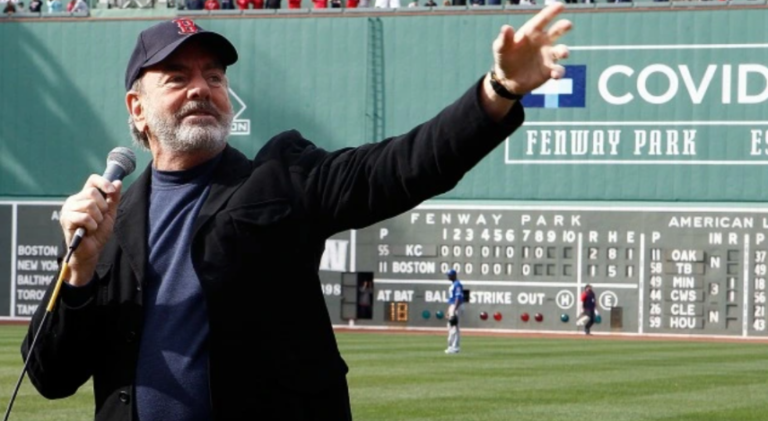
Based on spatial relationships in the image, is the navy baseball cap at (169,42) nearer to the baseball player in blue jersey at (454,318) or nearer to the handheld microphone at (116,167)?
the handheld microphone at (116,167)

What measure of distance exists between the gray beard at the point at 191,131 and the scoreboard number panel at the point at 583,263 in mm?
32866

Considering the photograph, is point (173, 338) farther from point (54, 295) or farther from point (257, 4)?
point (257, 4)

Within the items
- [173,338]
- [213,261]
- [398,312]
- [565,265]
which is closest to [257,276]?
[213,261]

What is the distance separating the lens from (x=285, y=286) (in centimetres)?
454

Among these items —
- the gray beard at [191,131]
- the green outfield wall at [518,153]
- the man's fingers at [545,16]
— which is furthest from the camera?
the green outfield wall at [518,153]

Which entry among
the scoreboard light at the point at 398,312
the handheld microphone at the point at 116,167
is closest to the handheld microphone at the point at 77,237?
the handheld microphone at the point at 116,167

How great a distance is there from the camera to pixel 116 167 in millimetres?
5004

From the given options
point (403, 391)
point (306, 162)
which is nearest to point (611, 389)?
point (403, 391)

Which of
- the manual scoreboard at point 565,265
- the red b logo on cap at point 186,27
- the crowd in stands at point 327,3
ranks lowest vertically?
the manual scoreboard at point 565,265

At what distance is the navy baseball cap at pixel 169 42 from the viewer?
477 centimetres

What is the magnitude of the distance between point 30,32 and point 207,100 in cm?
3916

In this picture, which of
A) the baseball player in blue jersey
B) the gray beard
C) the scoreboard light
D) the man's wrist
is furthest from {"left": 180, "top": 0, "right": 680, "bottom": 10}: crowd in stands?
the man's wrist

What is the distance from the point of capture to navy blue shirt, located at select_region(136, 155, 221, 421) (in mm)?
Answer: 4527

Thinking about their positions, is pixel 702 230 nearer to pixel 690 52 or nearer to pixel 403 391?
pixel 690 52
